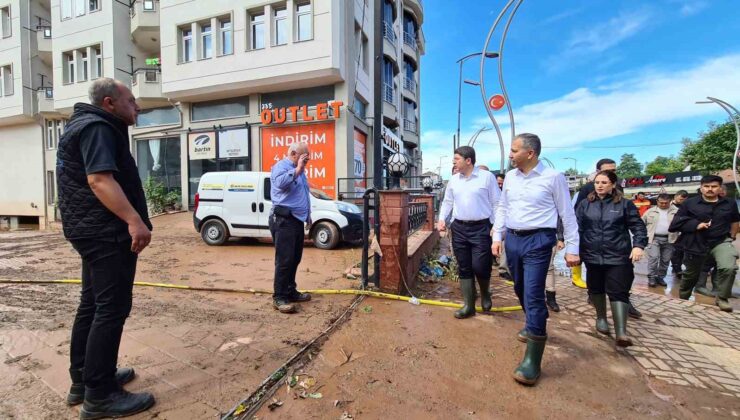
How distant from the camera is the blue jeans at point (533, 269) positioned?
2.61 metres

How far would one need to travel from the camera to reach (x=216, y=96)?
51.3ft

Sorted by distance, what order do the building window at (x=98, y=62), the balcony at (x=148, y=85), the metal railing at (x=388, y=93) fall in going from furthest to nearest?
1. the metal railing at (x=388, y=93)
2. the building window at (x=98, y=62)
3. the balcony at (x=148, y=85)

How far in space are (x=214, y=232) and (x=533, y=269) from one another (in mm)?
7637

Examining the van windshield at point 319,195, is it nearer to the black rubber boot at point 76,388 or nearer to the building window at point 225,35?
the black rubber boot at point 76,388

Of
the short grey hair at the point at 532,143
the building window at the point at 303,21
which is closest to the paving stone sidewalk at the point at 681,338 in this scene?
the short grey hair at the point at 532,143

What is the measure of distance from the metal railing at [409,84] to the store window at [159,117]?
17.6m

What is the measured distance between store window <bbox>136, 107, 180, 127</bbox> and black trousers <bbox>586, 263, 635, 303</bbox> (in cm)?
1812

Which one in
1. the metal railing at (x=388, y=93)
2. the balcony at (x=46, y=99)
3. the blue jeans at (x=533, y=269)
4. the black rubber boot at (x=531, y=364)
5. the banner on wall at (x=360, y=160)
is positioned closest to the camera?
the black rubber boot at (x=531, y=364)

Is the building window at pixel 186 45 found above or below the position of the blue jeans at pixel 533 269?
above

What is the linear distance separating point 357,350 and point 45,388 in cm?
208

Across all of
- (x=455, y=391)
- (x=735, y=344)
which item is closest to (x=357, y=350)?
(x=455, y=391)

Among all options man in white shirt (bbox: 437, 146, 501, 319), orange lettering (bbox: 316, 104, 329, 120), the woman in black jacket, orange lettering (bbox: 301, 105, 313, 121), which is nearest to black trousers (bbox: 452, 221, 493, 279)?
man in white shirt (bbox: 437, 146, 501, 319)

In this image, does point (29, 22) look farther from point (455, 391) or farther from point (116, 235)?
point (455, 391)

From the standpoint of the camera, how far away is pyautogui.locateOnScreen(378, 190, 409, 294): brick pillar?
13.9 ft
